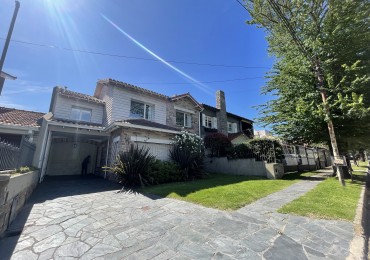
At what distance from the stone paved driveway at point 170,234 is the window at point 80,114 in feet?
31.8

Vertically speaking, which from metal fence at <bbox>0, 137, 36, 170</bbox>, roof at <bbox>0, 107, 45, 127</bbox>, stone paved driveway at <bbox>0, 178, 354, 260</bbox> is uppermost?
roof at <bbox>0, 107, 45, 127</bbox>

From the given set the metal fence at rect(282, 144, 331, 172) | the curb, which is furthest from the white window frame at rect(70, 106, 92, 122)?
the curb

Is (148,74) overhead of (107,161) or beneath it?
overhead

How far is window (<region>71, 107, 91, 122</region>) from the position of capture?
14.1 meters

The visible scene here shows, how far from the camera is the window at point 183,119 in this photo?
1798 centimetres

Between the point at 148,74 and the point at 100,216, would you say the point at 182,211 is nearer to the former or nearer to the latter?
the point at 100,216

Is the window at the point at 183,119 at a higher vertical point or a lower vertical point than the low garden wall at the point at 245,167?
higher

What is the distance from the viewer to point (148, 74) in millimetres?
15766

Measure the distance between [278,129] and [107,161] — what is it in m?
12.0

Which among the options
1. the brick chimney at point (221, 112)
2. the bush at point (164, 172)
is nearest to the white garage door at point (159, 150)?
the bush at point (164, 172)

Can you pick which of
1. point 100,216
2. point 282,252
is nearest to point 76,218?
point 100,216

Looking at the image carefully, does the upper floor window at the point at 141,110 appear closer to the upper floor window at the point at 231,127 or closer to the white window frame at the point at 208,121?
the white window frame at the point at 208,121

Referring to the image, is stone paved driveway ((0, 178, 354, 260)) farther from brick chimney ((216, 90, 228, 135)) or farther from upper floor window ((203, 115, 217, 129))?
brick chimney ((216, 90, 228, 135))

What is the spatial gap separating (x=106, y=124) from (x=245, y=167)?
36.1 feet
